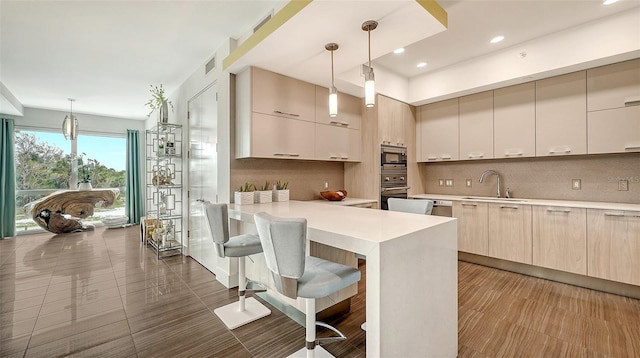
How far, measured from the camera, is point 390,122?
3.95 metres

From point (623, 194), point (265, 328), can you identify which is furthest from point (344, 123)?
point (623, 194)

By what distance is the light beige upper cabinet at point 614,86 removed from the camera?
271 centimetres

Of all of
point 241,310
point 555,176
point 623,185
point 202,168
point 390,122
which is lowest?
point 241,310

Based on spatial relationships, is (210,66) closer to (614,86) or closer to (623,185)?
(614,86)

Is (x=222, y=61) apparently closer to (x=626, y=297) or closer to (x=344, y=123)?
(x=344, y=123)

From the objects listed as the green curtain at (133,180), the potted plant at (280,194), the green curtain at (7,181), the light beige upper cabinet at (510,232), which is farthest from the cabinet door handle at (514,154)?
the green curtain at (7,181)

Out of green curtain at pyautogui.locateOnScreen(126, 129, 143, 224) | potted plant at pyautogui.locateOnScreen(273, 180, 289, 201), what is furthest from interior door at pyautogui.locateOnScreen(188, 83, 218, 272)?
green curtain at pyautogui.locateOnScreen(126, 129, 143, 224)

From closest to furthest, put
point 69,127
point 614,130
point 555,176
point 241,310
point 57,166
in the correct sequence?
point 241,310 < point 614,130 < point 555,176 < point 69,127 < point 57,166

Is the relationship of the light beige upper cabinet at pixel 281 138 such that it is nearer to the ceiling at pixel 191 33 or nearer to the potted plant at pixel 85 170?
the ceiling at pixel 191 33

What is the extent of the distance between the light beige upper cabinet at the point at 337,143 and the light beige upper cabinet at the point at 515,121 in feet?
6.25

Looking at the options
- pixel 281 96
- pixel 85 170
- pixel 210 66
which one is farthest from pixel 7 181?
pixel 281 96

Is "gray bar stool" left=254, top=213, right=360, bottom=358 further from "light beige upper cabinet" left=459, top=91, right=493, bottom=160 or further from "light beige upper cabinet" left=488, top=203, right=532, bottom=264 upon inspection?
"light beige upper cabinet" left=459, top=91, right=493, bottom=160

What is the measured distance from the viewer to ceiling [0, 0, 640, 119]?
238cm

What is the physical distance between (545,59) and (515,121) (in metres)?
0.78
